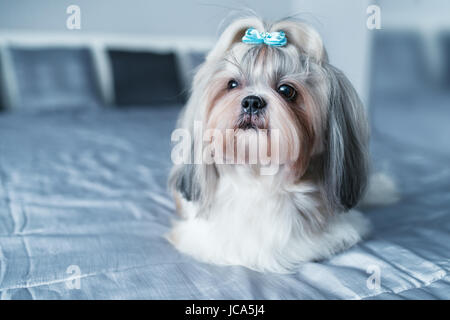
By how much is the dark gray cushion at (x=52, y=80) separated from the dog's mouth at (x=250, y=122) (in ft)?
8.09

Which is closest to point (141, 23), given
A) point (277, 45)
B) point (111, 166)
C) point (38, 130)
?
point (38, 130)

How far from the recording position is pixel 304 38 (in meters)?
1.19

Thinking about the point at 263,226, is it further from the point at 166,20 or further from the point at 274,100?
the point at 166,20

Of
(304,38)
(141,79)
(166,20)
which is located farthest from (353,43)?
(304,38)

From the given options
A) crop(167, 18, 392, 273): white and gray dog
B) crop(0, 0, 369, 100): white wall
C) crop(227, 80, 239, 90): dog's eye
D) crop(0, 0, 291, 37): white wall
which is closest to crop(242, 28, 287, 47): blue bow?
crop(167, 18, 392, 273): white and gray dog

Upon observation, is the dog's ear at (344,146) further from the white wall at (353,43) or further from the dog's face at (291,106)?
the white wall at (353,43)

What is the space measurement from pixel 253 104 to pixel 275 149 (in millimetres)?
133

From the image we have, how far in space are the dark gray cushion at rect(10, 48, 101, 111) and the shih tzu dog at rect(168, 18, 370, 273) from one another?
2.26m

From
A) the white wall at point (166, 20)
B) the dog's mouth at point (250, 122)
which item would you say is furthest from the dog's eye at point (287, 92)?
the white wall at point (166, 20)

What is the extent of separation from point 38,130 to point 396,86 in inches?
123

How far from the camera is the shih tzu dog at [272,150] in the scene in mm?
1126

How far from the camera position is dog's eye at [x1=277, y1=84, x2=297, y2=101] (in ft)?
3.75
